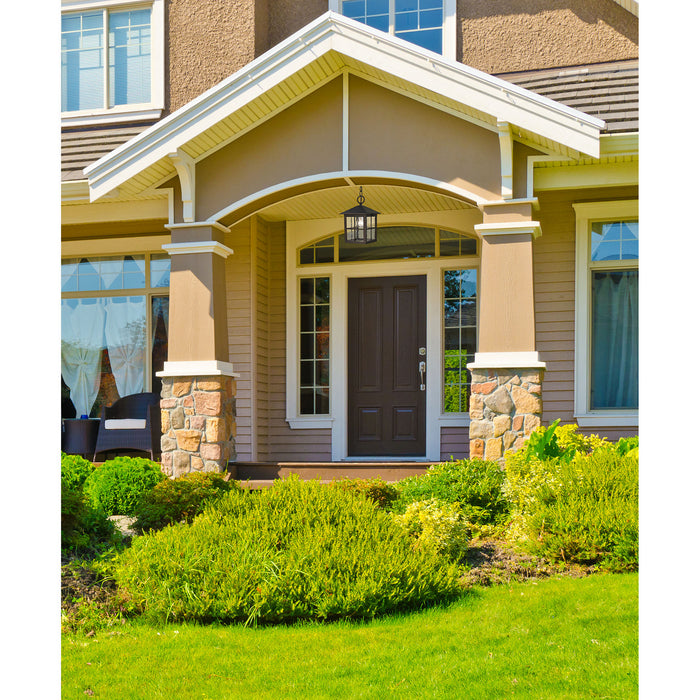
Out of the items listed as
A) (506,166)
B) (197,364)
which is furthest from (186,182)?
(506,166)

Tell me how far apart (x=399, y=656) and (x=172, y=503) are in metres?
2.99

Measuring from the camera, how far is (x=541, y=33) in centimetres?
962

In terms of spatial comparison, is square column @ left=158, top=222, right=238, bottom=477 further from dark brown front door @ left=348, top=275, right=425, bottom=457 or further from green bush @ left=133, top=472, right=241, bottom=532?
dark brown front door @ left=348, top=275, right=425, bottom=457

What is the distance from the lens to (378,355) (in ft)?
31.9

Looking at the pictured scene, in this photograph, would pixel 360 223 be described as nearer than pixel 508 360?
No

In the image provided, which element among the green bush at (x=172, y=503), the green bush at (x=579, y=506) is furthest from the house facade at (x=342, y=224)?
the green bush at (x=172, y=503)

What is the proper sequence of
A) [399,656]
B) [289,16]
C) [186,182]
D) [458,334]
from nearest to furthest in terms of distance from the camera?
1. [399,656]
2. [186,182]
3. [458,334]
4. [289,16]

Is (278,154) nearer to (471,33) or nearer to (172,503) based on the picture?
(471,33)

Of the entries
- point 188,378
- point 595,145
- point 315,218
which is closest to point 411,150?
point 595,145

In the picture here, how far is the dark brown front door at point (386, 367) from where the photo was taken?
9602 mm

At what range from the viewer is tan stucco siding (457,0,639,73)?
369 inches

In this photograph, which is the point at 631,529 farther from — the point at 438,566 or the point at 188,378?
the point at 188,378

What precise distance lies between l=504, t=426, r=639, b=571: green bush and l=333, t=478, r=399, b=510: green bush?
0.91 m

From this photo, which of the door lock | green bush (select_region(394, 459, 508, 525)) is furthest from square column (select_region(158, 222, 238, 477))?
the door lock
